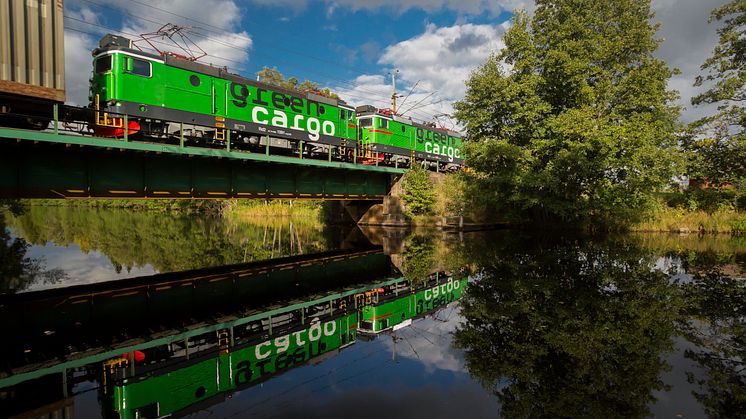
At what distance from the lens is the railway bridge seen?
39.0ft

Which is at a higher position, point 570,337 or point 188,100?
point 188,100

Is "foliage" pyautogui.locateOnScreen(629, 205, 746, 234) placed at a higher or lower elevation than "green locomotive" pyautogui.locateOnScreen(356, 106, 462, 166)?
lower

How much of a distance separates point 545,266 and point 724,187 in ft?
83.6

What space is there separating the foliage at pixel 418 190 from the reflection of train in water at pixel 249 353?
18839 millimetres

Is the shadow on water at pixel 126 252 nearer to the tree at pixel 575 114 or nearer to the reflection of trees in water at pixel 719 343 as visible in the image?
the tree at pixel 575 114

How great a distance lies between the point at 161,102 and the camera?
15625 mm

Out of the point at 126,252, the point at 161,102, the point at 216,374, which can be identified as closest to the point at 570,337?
the point at 216,374

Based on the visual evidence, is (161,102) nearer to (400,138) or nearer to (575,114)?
(400,138)

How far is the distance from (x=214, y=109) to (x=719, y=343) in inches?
723

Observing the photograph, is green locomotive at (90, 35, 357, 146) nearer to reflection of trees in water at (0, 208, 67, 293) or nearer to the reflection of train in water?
reflection of trees in water at (0, 208, 67, 293)

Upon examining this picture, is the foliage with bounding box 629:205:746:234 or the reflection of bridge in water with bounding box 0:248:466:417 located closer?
the reflection of bridge in water with bounding box 0:248:466:417

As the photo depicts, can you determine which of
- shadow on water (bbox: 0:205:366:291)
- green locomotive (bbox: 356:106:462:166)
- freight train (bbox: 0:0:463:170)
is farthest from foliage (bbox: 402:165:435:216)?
shadow on water (bbox: 0:205:366:291)

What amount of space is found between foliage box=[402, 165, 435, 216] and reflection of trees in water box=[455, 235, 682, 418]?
16376mm

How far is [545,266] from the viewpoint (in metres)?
12.4
